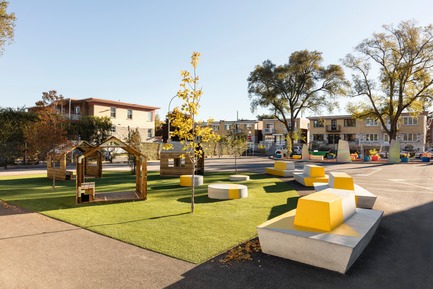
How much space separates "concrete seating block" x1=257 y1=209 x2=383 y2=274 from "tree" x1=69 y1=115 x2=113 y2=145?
36.2 metres

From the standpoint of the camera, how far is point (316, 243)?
5715mm

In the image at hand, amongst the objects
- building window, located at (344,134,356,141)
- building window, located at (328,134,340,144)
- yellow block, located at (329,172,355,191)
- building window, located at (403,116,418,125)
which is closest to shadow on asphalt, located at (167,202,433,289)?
yellow block, located at (329,172,355,191)

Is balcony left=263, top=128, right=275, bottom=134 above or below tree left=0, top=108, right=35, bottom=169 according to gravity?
above

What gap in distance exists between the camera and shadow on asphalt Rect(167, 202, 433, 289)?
5098 mm

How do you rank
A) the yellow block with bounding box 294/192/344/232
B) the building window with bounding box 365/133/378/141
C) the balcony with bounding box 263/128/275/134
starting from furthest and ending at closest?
1. the balcony with bounding box 263/128/275/134
2. the building window with bounding box 365/133/378/141
3. the yellow block with bounding box 294/192/344/232

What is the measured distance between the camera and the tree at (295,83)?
4691cm

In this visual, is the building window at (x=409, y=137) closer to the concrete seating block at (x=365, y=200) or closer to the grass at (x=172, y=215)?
the grass at (x=172, y=215)

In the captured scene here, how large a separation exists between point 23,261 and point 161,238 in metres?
3.03

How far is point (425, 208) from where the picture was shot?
439 inches

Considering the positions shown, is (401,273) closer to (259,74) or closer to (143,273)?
(143,273)

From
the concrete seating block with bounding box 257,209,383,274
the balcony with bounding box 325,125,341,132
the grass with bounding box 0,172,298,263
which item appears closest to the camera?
the concrete seating block with bounding box 257,209,383,274

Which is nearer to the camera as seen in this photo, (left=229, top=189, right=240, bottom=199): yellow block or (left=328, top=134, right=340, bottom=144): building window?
(left=229, top=189, right=240, bottom=199): yellow block

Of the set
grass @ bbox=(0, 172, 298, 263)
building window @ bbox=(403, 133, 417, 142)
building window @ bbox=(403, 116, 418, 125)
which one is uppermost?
building window @ bbox=(403, 116, 418, 125)

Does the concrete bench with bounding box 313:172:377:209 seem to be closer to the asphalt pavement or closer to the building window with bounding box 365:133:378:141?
the asphalt pavement
